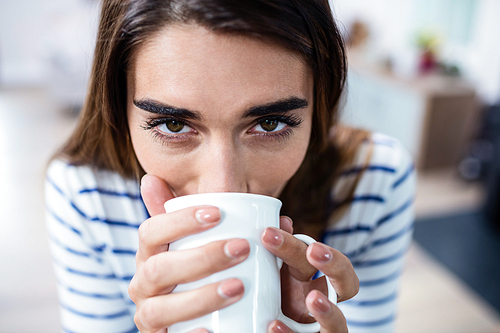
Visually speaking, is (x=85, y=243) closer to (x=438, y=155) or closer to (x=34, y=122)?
(x=438, y=155)

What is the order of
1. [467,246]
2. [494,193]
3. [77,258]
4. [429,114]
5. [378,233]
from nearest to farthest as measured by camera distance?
1. [77,258]
2. [378,233]
3. [467,246]
4. [494,193]
5. [429,114]

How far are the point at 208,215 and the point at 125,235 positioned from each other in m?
0.50

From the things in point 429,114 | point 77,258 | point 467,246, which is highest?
point 77,258

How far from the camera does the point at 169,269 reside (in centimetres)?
49

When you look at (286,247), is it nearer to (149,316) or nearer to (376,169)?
(149,316)

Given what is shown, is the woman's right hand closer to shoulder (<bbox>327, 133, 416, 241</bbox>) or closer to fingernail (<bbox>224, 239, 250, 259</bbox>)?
fingernail (<bbox>224, 239, 250, 259</bbox>)

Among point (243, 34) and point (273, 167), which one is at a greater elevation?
point (243, 34)

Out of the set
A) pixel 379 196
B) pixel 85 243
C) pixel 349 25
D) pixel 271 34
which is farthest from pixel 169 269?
pixel 349 25

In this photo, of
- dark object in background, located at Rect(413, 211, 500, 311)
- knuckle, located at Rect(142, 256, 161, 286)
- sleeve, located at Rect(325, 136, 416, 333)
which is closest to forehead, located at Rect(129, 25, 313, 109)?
knuckle, located at Rect(142, 256, 161, 286)

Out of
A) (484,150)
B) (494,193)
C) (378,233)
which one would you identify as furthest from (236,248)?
(484,150)

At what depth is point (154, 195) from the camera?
0.62m

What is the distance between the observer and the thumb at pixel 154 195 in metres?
0.61

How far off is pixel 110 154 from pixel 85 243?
0.71 feet

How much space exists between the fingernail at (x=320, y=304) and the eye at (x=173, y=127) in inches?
12.7
